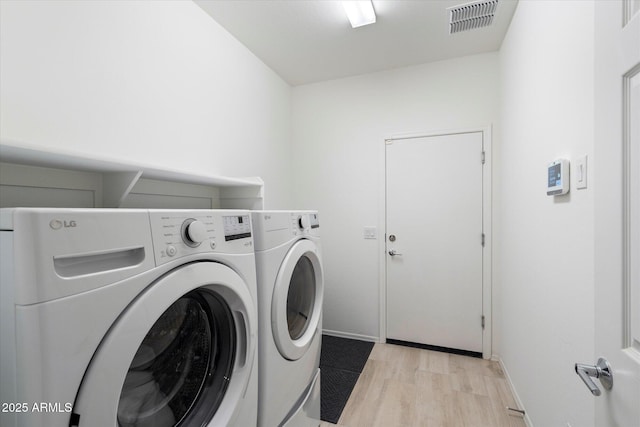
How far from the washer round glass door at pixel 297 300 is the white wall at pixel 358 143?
A: 4.04 ft

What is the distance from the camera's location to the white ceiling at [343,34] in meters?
1.84

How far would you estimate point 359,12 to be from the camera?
1841mm

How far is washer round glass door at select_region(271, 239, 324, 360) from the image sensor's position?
118cm

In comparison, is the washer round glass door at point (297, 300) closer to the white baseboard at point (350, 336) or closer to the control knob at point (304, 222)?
the control knob at point (304, 222)

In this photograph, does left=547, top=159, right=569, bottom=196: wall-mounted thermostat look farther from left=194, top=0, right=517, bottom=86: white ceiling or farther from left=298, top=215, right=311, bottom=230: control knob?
left=194, top=0, right=517, bottom=86: white ceiling

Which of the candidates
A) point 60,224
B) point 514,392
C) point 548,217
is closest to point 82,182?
point 60,224

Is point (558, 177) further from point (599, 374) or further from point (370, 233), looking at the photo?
point (370, 233)

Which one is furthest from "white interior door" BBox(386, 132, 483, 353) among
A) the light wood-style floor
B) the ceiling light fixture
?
the ceiling light fixture

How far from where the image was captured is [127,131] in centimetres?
141

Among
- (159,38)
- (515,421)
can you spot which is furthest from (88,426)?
(515,421)

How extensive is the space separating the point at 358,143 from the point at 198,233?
2.21 m

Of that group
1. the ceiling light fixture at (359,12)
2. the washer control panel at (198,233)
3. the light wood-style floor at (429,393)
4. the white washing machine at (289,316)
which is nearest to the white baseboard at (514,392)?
the light wood-style floor at (429,393)

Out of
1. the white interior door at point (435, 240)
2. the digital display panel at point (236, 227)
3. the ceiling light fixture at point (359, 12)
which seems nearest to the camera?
the digital display panel at point (236, 227)

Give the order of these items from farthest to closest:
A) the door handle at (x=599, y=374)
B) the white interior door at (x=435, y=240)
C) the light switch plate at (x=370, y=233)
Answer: the light switch plate at (x=370, y=233) → the white interior door at (x=435, y=240) → the door handle at (x=599, y=374)
